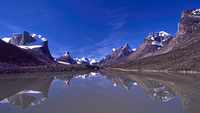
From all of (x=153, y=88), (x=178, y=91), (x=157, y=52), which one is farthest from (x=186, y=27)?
(x=178, y=91)

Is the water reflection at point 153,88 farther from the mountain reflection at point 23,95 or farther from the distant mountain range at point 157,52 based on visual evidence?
the distant mountain range at point 157,52

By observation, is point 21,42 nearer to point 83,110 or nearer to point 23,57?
point 23,57

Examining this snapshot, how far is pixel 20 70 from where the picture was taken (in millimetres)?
71688

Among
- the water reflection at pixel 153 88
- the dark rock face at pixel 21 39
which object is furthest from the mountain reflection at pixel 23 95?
the dark rock face at pixel 21 39

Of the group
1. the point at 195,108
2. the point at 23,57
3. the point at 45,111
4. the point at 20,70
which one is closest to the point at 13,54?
the point at 23,57

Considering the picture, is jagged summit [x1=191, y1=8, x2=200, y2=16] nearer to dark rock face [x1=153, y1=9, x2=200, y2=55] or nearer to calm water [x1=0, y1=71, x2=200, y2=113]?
dark rock face [x1=153, y1=9, x2=200, y2=55]

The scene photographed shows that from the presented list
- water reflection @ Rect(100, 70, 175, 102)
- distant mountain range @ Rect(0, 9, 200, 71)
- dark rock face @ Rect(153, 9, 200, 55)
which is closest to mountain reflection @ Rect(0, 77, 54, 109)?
water reflection @ Rect(100, 70, 175, 102)

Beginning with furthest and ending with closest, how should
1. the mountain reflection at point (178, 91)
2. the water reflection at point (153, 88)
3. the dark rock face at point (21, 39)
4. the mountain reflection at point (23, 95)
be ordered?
1. the dark rock face at point (21, 39)
2. the water reflection at point (153, 88)
3. the mountain reflection at point (23, 95)
4. the mountain reflection at point (178, 91)

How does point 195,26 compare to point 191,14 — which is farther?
point 191,14

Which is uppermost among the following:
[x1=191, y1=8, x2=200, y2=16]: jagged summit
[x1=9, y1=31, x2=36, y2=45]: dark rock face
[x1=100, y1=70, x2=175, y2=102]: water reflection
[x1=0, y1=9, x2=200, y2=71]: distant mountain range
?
[x1=191, y1=8, x2=200, y2=16]: jagged summit

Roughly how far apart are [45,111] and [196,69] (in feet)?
201

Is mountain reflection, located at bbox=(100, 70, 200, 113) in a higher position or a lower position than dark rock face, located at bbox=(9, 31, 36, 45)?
lower

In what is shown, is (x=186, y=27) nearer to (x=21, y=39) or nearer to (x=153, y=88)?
(x=153, y=88)

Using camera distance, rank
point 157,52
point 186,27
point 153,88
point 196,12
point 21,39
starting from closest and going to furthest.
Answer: point 153,88 → point 186,27 → point 196,12 → point 157,52 → point 21,39
